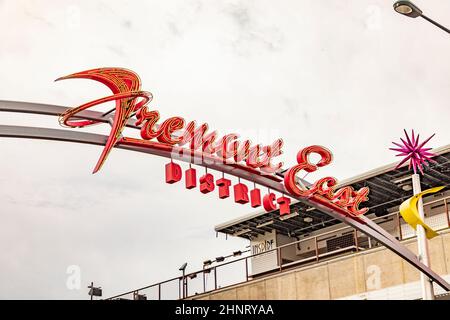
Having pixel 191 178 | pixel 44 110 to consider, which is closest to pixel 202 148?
pixel 191 178

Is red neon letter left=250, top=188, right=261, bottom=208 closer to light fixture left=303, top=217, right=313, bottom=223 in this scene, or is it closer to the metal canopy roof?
the metal canopy roof

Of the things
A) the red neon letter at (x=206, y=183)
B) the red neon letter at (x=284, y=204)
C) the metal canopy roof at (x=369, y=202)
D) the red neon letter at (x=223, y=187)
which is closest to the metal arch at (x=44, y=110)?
the red neon letter at (x=206, y=183)

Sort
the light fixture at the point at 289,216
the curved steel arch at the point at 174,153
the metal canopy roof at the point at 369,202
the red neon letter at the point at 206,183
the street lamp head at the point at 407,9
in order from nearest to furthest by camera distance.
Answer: the curved steel arch at the point at 174,153 → the street lamp head at the point at 407,9 → the red neon letter at the point at 206,183 → the metal canopy roof at the point at 369,202 → the light fixture at the point at 289,216

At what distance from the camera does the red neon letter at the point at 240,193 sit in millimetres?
21016

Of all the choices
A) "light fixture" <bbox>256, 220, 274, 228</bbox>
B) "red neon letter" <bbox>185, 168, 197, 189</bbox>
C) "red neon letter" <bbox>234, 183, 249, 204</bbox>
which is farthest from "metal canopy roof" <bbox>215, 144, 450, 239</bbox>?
"red neon letter" <bbox>185, 168, 197, 189</bbox>

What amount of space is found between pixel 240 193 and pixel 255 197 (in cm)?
51

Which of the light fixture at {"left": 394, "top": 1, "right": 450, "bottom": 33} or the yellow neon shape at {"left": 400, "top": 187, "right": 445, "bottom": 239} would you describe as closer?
the light fixture at {"left": 394, "top": 1, "right": 450, "bottom": 33}

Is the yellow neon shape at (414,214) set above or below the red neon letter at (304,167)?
below

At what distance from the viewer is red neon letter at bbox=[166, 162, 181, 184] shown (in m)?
20.0

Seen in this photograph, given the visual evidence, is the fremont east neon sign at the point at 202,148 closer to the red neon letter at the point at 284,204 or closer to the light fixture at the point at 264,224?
the red neon letter at the point at 284,204

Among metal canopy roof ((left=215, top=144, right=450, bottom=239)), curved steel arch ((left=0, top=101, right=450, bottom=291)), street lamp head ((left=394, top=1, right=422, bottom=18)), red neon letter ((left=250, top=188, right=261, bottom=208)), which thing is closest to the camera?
curved steel arch ((left=0, top=101, right=450, bottom=291))
